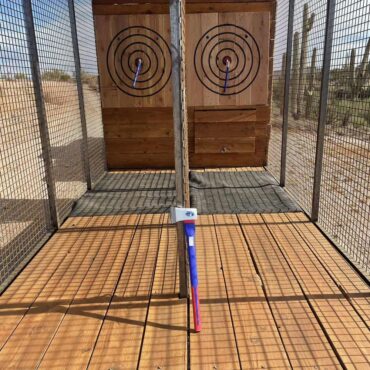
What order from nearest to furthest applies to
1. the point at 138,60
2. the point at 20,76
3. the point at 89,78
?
the point at 20,76
the point at 138,60
the point at 89,78

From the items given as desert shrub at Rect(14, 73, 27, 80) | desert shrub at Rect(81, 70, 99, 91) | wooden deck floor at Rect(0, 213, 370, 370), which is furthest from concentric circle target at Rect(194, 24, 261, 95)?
wooden deck floor at Rect(0, 213, 370, 370)

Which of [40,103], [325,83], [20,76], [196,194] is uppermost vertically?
[20,76]

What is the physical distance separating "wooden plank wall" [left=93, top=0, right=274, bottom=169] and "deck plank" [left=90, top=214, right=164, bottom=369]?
2.52 meters

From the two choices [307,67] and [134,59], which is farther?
[134,59]

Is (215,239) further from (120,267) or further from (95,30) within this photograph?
(95,30)

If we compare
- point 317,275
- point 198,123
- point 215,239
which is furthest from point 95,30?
point 317,275

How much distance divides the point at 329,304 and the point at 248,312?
0.48 metres

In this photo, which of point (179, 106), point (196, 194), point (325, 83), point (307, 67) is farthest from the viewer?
point (307, 67)

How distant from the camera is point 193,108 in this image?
5418 mm

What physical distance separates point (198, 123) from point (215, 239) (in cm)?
260

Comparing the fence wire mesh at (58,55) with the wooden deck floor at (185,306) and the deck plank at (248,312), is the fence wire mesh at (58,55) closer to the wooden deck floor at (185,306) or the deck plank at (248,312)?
the wooden deck floor at (185,306)

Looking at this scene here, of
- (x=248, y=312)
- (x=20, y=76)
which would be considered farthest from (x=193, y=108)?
(x=248, y=312)

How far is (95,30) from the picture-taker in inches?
204

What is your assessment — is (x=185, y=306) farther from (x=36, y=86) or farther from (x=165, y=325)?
(x=36, y=86)
